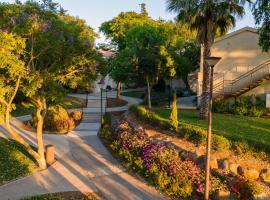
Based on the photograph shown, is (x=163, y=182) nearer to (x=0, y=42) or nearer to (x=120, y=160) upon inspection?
(x=120, y=160)

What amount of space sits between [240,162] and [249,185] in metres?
2.05

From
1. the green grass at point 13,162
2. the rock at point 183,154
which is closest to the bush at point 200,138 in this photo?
the rock at point 183,154

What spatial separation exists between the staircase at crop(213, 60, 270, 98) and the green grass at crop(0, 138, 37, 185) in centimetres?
1629

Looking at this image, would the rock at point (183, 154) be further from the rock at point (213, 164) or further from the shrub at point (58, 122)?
the shrub at point (58, 122)

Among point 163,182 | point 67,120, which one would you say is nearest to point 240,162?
point 163,182

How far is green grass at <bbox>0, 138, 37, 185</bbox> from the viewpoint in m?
14.0

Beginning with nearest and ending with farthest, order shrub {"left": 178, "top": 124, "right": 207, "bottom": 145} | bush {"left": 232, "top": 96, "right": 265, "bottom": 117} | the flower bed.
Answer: the flower bed
shrub {"left": 178, "top": 124, "right": 207, "bottom": 145}
bush {"left": 232, "top": 96, "right": 265, "bottom": 117}

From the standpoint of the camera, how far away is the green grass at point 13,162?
14047 mm

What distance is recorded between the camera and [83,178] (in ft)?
46.2

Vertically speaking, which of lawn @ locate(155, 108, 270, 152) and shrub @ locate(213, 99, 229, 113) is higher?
shrub @ locate(213, 99, 229, 113)

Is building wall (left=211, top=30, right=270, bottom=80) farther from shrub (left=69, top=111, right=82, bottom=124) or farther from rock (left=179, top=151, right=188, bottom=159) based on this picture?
rock (left=179, top=151, right=188, bottom=159)

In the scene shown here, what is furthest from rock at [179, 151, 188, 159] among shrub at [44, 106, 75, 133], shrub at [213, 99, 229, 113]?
shrub at [213, 99, 229, 113]

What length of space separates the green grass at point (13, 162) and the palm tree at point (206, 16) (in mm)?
10629

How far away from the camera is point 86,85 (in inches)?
644
